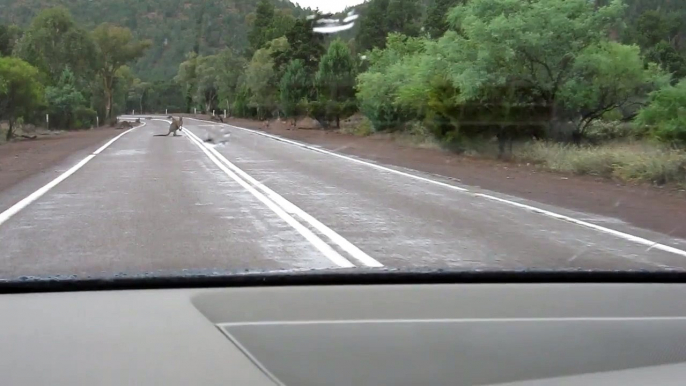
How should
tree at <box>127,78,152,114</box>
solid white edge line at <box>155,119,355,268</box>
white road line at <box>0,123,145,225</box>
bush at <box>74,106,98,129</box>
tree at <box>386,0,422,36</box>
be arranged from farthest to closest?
tree at <box>127,78,152,114</box> < bush at <box>74,106,98,129</box> < tree at <box>386,0,422,36</box> < white road line at <box>0,123,145,225</box> < solid white edge line at <box>155,119,355,268</box>

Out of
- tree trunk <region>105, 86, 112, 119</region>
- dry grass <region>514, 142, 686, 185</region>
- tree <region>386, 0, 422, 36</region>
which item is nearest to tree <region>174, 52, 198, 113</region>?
tree trunk <region>105, 86, 112, 119</region>

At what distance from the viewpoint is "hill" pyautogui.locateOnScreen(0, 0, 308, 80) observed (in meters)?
69.0

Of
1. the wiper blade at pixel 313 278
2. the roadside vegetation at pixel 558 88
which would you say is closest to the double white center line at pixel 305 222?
the wiper blade at pixel 313 278

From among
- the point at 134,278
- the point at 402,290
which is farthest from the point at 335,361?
the point at 134,278

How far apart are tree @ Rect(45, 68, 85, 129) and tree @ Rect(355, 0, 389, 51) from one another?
26563 millimetres

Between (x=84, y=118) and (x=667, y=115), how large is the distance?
56.8 m

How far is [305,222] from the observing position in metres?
10.9

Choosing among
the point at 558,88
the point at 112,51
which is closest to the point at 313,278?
the point at 558,88

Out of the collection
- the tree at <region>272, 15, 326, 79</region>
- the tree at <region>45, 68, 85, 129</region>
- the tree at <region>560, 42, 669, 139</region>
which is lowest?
the tree at <region>45, 68, 85, 129</region>

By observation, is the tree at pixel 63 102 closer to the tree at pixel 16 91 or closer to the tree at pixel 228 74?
the tree at pixel 16 91

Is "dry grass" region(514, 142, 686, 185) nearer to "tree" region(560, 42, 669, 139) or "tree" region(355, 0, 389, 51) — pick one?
"tree" region(560, 42, 669, 139)

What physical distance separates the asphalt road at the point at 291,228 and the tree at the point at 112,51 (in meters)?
65.1

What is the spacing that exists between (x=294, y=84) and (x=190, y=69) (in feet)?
115

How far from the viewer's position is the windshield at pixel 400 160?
861 cm
